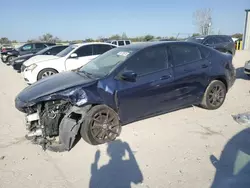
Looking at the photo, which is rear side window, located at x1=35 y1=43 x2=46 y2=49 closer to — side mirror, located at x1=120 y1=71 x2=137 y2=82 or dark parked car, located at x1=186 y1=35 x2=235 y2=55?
dark parked car, located at x1=186 y1=35 x2=235 y2=55

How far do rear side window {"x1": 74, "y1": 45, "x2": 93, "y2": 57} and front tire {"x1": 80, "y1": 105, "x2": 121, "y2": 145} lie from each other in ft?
17.1

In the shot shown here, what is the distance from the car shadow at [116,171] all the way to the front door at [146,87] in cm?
69

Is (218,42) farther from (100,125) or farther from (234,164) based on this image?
(100,125)

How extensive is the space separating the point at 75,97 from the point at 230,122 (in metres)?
3.12

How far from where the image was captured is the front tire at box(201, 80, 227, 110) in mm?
5004

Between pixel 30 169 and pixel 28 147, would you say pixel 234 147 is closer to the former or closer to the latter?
pixel 30 169

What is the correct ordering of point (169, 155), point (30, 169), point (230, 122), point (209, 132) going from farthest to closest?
point (230, 122) < point (209, 132) < point (169, 155) < point (30, 169)

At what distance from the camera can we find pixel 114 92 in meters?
3.80

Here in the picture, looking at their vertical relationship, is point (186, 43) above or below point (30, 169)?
above

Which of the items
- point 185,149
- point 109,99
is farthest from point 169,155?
point 109,99

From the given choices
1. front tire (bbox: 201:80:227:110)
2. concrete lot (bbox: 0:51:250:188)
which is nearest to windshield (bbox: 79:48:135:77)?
concrete lot (bbox: 0:51:250:188)

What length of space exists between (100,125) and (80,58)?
5.14m

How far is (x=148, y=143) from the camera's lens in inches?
151

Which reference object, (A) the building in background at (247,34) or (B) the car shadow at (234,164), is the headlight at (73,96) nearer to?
(B) the car shadow at (234,164)
